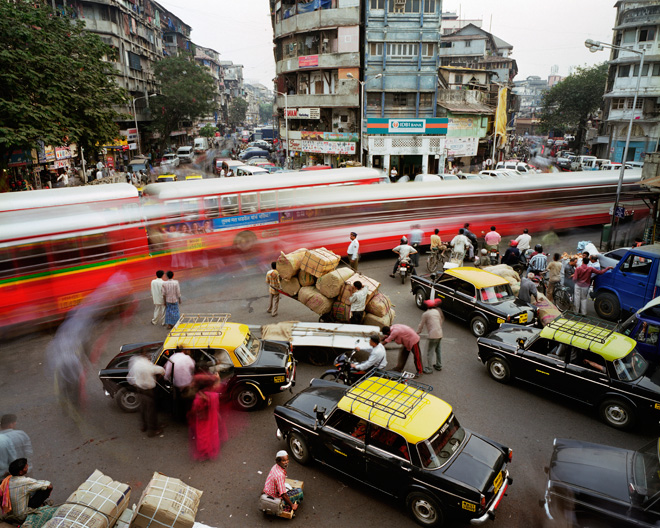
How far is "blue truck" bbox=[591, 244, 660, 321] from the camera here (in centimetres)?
1103

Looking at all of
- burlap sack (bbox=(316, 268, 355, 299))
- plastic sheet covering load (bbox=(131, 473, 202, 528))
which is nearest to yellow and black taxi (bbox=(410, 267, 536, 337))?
burlap sack (bbox=(316, 268, 355, 299))

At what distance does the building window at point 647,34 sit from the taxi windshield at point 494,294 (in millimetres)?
43378

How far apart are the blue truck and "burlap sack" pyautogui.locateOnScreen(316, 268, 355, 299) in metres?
7.08

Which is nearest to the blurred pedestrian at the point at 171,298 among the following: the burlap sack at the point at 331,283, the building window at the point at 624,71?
the burlap sack at the point at 331,283

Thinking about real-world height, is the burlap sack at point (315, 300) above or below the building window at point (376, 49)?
below

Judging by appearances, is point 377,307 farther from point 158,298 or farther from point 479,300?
point 158,298

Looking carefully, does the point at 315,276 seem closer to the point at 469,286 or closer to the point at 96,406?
the point at 469,286

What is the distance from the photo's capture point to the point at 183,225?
1441 cm

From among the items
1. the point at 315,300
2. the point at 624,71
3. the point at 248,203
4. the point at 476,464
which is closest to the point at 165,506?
the point at 476,464

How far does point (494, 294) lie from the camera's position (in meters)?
10.8

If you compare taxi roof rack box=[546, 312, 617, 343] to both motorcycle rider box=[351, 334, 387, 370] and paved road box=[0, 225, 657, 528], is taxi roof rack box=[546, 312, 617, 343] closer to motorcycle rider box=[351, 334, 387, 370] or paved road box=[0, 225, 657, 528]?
paved road box=[0, 225, 657, 528]

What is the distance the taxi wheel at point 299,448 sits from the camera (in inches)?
256

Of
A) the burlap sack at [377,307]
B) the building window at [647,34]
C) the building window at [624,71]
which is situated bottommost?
the burlap sack at [377,307]

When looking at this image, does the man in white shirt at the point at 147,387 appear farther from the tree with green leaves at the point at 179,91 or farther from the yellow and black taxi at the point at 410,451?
the tree with green leaves at the point at 179,91
